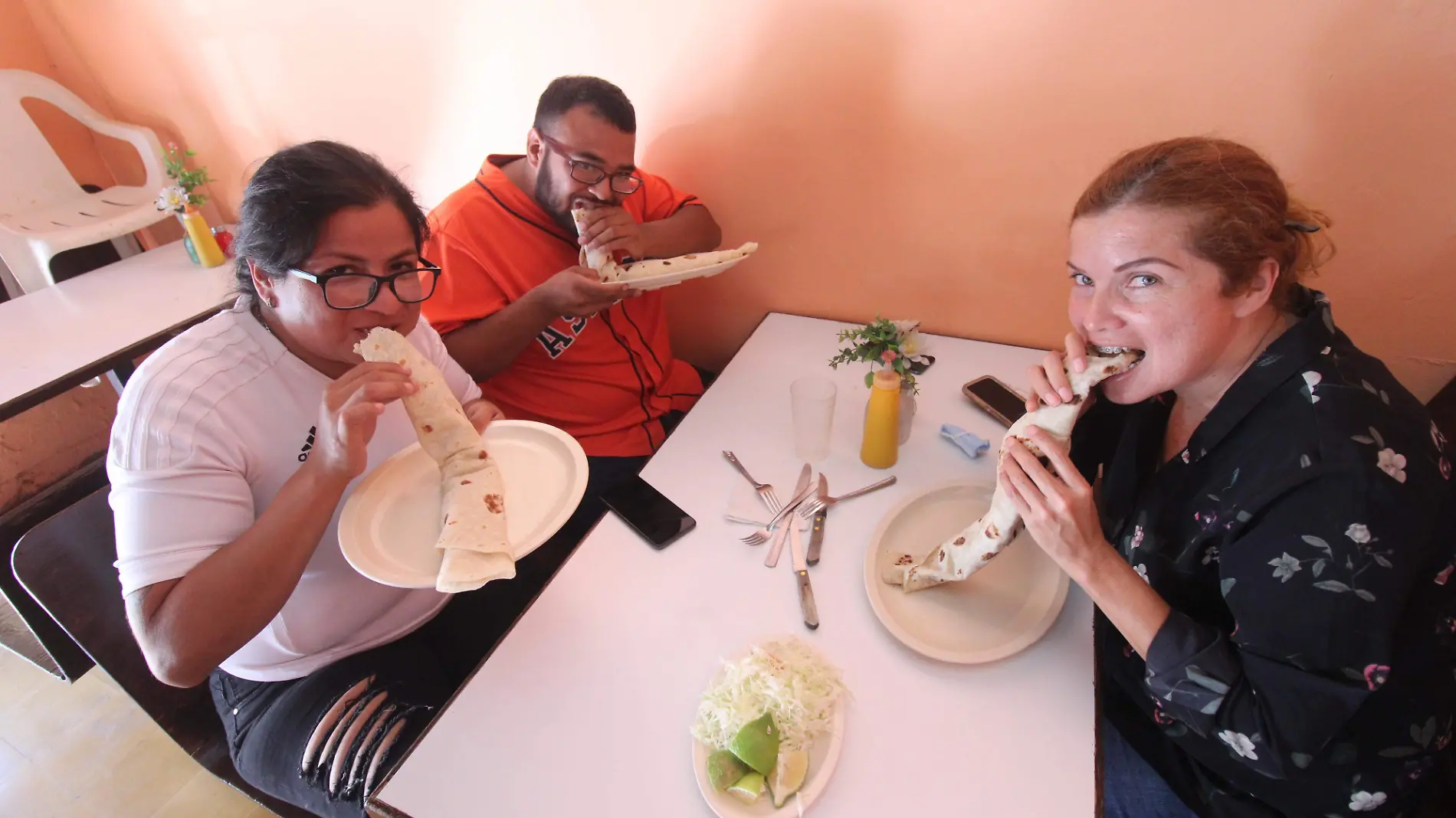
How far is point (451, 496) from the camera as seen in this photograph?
1190 mm

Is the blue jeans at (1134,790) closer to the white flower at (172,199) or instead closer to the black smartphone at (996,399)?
the black smartphone at (996,399)

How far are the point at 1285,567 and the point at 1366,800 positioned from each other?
458 millimetres

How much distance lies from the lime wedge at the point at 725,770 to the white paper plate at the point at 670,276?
3.63 ft

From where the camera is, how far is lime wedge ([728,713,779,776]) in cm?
85

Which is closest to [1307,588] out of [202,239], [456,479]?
[456,479]

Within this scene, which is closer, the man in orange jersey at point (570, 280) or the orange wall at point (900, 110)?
the orange wall at point (900, 110)

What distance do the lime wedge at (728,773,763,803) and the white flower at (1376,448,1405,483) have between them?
920 mm

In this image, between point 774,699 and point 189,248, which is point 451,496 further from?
point 189,248

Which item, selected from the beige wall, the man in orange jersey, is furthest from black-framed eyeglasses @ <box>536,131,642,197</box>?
the beige wall

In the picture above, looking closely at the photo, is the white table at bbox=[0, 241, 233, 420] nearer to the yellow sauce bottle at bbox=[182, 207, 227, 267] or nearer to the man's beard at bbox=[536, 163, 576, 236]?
the yellow sauce bottle at bbox=[182, 207, 227, 267]

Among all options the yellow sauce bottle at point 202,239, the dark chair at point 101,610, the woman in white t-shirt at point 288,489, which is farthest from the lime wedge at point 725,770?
the yellow sauce bottle at point 202,239

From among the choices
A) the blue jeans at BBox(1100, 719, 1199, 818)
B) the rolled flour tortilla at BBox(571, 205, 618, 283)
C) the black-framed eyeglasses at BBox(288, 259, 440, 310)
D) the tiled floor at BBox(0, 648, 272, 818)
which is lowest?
the tiled floor at BBox(0, 648, 272, 818)

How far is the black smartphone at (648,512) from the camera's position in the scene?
126cm

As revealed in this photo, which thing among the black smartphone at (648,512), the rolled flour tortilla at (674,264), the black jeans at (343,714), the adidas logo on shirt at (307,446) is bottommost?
the black jeans at (343,714)
